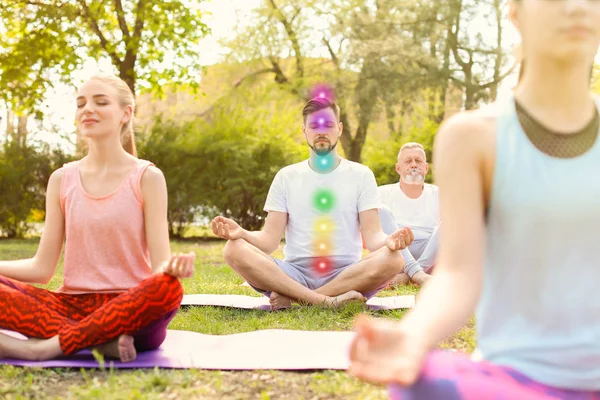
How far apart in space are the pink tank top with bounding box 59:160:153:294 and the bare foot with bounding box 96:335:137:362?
1.14 ft

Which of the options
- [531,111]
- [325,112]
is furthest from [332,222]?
[531,111]

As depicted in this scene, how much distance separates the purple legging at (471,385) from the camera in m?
1.62


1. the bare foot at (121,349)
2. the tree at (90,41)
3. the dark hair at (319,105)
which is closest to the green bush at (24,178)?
the tree at (90,41)

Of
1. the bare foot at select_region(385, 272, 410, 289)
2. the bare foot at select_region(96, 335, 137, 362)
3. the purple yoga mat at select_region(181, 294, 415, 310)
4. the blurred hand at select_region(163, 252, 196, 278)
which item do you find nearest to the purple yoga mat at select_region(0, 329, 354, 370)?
the bare foot at select_region(96, 335, 137, 362)

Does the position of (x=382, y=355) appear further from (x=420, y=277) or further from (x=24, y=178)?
(x=24, y=178)

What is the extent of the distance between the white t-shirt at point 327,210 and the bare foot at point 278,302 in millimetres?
379

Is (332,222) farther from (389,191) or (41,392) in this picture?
(41,392)

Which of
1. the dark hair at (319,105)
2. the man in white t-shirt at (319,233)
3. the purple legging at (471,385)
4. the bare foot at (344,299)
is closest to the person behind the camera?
the purple legging at (471,385)

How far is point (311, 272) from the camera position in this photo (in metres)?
5.82

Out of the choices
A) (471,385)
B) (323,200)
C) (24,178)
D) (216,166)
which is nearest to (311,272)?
(323,200)

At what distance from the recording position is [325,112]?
578cm

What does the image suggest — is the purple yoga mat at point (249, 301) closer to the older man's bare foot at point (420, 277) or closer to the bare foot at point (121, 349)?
the older man's bare foot at point (420, 277)

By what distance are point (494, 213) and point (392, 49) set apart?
20.0 meters

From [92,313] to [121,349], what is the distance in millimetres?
223
